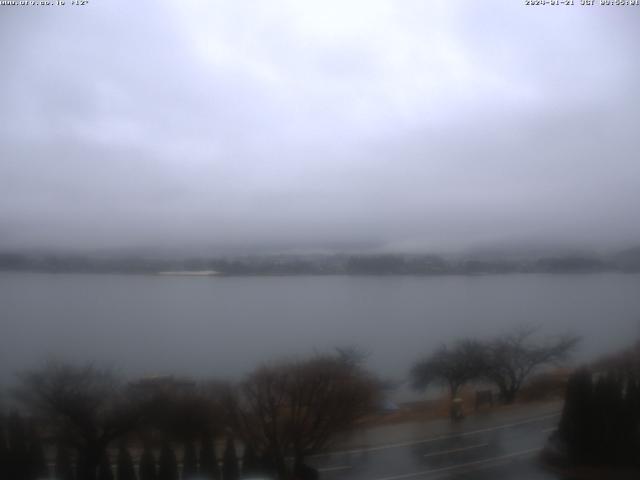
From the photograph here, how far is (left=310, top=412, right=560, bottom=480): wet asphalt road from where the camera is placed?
2.28m

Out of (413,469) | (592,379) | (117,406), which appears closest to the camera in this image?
(117,406)

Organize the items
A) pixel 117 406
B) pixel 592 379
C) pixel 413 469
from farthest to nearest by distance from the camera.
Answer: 1. pixel 592 379
2. pixel 413 469
3. pixel 117 406

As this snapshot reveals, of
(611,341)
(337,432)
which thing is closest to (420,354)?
(337,432)

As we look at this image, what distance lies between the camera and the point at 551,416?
2482 millimetres

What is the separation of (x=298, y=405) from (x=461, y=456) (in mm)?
776

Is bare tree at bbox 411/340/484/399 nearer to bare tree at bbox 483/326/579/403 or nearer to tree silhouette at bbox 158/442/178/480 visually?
bare tree at bbox 483/326/579/403

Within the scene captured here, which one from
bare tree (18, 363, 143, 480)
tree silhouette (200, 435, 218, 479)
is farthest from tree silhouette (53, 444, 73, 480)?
tree silhouette (200, 435, 218, 479)

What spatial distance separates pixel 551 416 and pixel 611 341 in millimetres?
457

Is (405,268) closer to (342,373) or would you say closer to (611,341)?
(342,373)

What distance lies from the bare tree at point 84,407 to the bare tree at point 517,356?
1.52m

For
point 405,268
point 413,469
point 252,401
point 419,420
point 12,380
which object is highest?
point 405,268

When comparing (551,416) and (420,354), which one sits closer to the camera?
(420,354)

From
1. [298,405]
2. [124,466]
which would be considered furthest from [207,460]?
[298,405]

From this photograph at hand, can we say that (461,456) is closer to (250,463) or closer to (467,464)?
(467,464)
